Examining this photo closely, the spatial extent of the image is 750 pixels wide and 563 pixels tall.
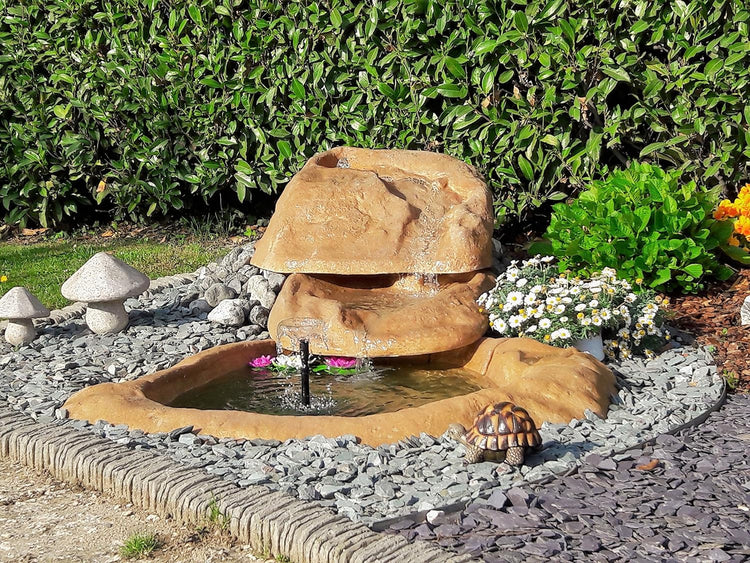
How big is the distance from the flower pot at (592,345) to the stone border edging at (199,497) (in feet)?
8.00

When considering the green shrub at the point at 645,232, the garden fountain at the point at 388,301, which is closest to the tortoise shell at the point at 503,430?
the garden fountain at the point at 388,301

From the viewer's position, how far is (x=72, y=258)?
879 cm

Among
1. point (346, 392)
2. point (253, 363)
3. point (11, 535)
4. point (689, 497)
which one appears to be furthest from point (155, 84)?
point (689, 497)

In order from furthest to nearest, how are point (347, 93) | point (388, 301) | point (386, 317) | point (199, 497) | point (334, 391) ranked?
point (347, 93) < point (388, 301) < point (386, 317) < point (334, 391) < point (199, 497)

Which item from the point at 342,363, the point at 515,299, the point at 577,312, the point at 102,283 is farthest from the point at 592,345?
the point at 102,283

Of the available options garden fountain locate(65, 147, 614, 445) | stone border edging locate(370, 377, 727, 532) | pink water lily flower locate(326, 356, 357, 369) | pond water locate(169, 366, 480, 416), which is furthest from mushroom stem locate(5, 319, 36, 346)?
stone border edging locate(370, 377, 727, 532)

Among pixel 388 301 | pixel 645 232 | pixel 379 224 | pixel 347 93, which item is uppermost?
pixel 347 93

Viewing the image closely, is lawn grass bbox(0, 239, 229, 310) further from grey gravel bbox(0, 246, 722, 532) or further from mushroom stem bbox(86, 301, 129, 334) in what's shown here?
grey gravel bbox(0, 246, 722, 532)

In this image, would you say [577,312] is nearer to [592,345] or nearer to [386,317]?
[592,345]

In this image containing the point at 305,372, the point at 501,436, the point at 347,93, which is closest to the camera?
the point at 501,436

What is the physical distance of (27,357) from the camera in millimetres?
5844

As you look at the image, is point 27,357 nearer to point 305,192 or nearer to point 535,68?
point 305,192

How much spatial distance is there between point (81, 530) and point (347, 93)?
5213 millimetres

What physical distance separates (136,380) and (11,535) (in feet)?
4.53
